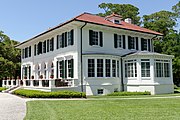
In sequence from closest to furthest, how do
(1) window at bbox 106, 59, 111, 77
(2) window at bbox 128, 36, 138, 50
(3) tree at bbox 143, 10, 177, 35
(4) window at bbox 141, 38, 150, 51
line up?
(1) window at bbox 106, 59, 111, 77 → (2) window at bbox 128, 36, 138, 50 → (4) window at bbox 141, 38, 150, 51 → (3) tree at bbox 143, 10, 177, 35

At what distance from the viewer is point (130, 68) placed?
2420 centimetres

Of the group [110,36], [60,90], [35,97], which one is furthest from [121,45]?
[35,97]

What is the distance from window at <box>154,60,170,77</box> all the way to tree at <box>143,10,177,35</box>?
20819 mm

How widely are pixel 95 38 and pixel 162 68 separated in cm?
750

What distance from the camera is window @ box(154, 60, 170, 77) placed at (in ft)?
77.5

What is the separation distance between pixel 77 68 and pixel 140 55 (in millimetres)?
6328

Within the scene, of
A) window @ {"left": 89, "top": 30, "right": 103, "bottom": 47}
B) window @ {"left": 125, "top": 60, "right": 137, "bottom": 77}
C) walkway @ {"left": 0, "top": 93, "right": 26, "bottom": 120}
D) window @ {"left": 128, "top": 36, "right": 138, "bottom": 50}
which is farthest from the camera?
window @ {"left": 128, "top": 36, "right": 138, "bottom": 50}

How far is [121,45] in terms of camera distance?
26.2 meters

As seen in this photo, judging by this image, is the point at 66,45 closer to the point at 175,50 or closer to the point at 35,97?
the point at 35,97

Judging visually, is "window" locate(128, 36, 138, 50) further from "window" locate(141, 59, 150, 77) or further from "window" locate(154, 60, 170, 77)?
"window" locate(154, 60, 170, 77)

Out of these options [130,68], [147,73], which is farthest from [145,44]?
[147,73]

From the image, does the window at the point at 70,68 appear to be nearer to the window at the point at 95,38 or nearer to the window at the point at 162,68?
the window at the point at 95,38

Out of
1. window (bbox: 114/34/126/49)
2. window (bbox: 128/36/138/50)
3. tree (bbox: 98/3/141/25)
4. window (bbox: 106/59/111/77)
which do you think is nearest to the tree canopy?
tree (bbox: 98/3/141/25)

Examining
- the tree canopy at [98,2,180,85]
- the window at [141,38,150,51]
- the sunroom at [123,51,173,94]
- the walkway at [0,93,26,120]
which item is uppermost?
the tree canopy at [98,2,180,85]
